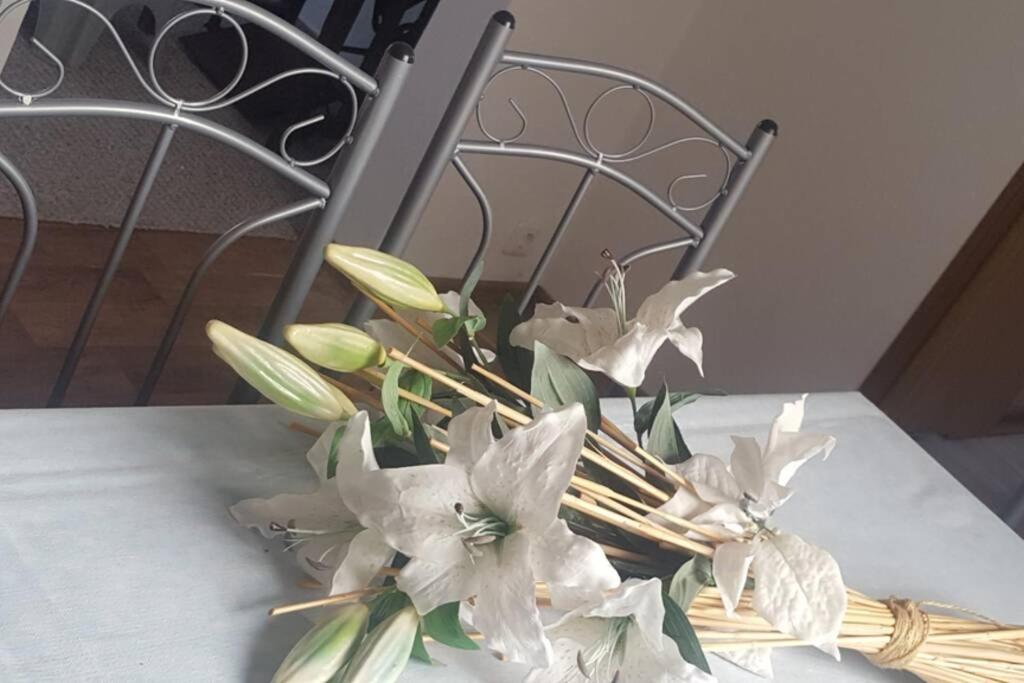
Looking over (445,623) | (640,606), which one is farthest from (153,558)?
(640,606)

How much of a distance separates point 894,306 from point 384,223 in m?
1.16

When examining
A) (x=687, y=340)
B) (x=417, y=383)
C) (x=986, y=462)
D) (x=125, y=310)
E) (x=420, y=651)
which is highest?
(x=687, y=340)

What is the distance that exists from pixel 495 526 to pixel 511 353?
211 millimetres

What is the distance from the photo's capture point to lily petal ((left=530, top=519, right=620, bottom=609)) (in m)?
0.59

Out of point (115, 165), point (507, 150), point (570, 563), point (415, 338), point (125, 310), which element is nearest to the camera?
point (570, 563)

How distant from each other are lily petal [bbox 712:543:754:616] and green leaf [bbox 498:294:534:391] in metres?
0.18

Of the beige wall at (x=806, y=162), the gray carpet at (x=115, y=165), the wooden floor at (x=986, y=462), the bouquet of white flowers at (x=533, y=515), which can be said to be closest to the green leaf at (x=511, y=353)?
the bouquet of white flowers at (x=533, y=515)

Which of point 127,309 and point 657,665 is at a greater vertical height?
point 657,665

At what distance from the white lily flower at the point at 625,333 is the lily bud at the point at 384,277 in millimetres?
77

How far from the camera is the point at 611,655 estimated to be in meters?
0.66

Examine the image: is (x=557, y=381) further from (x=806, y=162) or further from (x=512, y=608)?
(x=806, y=162)

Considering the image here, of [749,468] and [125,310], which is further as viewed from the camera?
[125,310]

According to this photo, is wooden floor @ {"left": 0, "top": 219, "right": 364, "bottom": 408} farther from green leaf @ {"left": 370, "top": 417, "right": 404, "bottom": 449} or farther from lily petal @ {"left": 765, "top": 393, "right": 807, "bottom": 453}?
lily petal @ {"left": 765, "top": 393, "right": 807, "bottom": 453}

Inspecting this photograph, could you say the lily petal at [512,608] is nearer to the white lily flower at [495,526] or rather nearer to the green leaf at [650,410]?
the white lily flower at [495,526]
